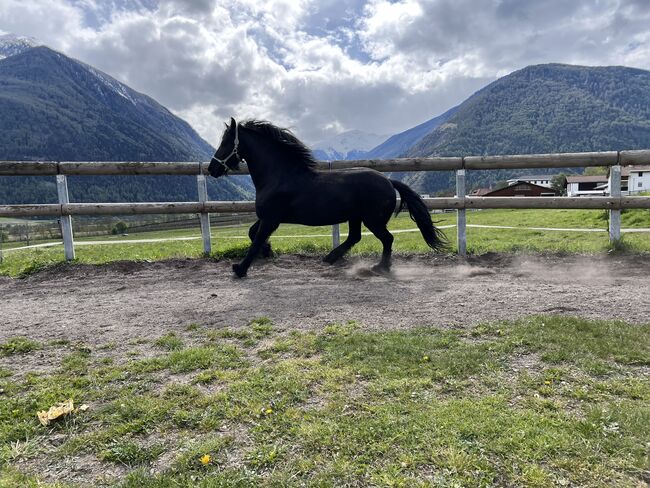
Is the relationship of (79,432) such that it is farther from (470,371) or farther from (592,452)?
(592,452)

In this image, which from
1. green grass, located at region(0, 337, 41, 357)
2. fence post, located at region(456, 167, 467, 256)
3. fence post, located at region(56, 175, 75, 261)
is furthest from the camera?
fence post, located at region(456, 167, 467, 256)

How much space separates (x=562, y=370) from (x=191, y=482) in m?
2.81

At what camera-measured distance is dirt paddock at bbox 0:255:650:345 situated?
15.3 ft

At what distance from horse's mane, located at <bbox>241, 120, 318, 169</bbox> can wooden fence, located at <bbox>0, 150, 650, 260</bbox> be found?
116 centimetres

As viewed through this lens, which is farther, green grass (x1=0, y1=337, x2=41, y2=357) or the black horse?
the black horse

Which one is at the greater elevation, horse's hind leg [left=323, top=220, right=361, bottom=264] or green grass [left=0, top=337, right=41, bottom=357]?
horse's hind leg [left=323, top=220, right=361, bottom=264]

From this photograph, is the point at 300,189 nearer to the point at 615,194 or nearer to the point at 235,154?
the point at 235,154

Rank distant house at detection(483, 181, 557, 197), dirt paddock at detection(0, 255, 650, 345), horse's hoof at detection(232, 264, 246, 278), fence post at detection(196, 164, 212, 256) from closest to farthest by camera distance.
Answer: dirt paddock at detection(0, 255, 650, 345)
horse's hoof at detection(232, 264, 246, 278)
fence post at detection(196, 164, 212, 256)
distant house at detection(483, 181, 557, 197)

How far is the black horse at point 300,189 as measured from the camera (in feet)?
23.9

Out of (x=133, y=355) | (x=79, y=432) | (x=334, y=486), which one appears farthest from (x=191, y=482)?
(x=133, y=355)

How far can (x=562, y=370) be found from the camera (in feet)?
10.5

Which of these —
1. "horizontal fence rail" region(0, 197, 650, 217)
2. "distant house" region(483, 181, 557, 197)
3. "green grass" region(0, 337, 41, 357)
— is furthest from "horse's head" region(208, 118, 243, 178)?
"distant house" region(483, 181, 557, 197)

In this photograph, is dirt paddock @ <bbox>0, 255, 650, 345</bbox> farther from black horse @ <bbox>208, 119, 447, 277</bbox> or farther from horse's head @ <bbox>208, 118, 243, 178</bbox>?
horse's head @ <bbox>208, 118, 243, 178</bbox>

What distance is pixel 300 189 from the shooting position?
7.38 meters
